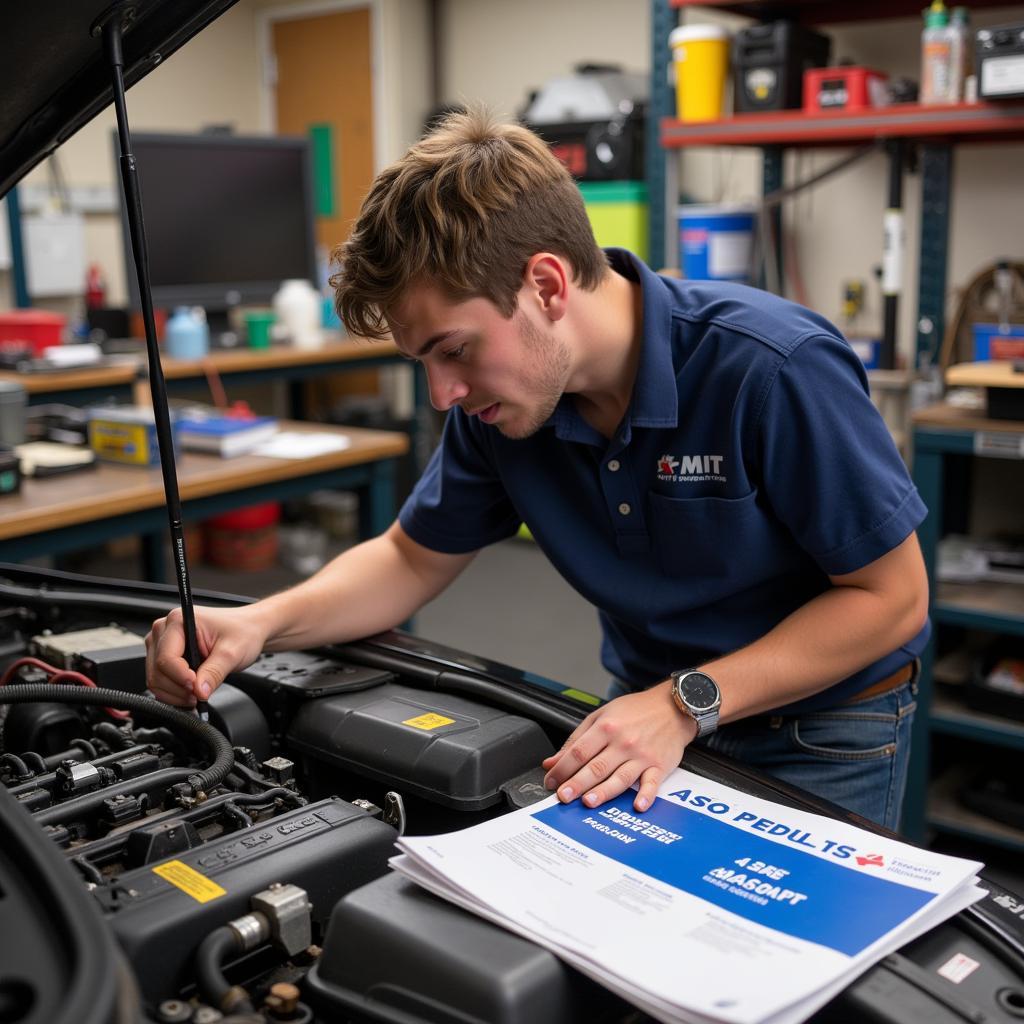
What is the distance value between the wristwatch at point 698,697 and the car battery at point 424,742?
0.12 metres

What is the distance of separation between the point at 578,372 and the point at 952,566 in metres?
1.48

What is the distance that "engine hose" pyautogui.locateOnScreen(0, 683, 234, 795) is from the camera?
990 millimetres

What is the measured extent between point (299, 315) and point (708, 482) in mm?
3089

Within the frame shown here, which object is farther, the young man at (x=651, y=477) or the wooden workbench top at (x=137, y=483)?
the wooden workbench top at (x=137, y=483)

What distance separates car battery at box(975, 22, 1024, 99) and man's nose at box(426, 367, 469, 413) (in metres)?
1.71

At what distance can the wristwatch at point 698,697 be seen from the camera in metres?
1.01

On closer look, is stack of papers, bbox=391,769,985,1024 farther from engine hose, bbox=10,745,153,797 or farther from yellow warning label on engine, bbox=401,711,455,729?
engine hose, bbox=10,745,153,797

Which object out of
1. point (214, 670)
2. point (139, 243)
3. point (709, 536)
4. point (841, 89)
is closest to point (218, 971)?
point (214, 670)

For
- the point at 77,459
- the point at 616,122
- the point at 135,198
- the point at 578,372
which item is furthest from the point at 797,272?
the point at 135,198

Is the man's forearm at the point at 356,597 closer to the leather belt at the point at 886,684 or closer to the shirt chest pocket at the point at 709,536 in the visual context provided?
the shirt chest pocket at the point at 709,536

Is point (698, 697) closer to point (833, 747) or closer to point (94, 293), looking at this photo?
point (833, 747)

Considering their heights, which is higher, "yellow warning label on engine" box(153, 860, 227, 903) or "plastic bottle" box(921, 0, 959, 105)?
"plastic bottle" box(921, 0, 959, 105)

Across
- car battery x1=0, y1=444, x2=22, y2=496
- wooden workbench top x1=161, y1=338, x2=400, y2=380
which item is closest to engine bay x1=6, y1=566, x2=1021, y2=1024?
car battery x1=0, y1=444, x2=22, y2=496

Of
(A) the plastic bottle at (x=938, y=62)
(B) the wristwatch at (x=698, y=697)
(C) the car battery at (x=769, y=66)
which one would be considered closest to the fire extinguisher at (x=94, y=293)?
(C) the car battery at (x=769, y=66)
